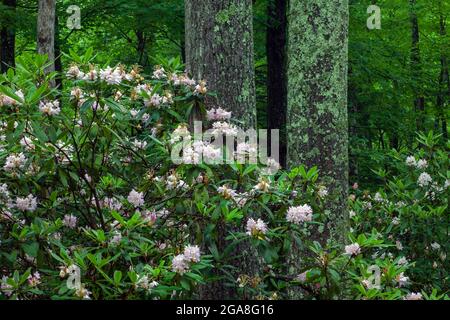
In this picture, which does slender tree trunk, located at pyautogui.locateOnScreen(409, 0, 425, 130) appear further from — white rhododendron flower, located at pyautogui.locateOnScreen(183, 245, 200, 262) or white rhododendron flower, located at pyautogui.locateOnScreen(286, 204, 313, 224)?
white rhododendron flower, located at pyautogui.locateOnScreen(183, 245, 200, 262)

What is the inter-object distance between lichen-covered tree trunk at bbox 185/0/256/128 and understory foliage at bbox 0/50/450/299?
6.2 inches

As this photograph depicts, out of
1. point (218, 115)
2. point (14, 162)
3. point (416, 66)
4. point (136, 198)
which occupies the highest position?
point (416, 66)

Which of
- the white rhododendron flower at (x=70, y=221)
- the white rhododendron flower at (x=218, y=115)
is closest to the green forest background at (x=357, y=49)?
the white rhododendron flower at (x=218, y=115)

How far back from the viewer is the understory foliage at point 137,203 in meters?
3.60

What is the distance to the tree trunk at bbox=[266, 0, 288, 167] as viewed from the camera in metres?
11.9

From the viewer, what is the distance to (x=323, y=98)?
5.28m

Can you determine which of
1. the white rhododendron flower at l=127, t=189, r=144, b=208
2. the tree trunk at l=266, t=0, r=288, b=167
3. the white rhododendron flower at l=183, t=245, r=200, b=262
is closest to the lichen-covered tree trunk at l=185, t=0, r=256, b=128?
the white rhododendron flower at l=127, t=189, r=144, b=208

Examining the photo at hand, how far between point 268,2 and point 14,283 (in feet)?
30.7

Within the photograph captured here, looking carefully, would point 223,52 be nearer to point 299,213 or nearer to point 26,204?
point 299,213

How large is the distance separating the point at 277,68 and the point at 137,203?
830 centimetres

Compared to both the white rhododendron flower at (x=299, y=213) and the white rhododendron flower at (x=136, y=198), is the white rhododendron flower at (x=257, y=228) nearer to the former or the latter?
the white rhododendron flower at (x=299, y=213)

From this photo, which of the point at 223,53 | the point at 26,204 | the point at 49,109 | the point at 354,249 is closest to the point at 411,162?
the point at 223,53

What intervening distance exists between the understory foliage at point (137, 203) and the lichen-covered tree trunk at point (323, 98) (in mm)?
824
